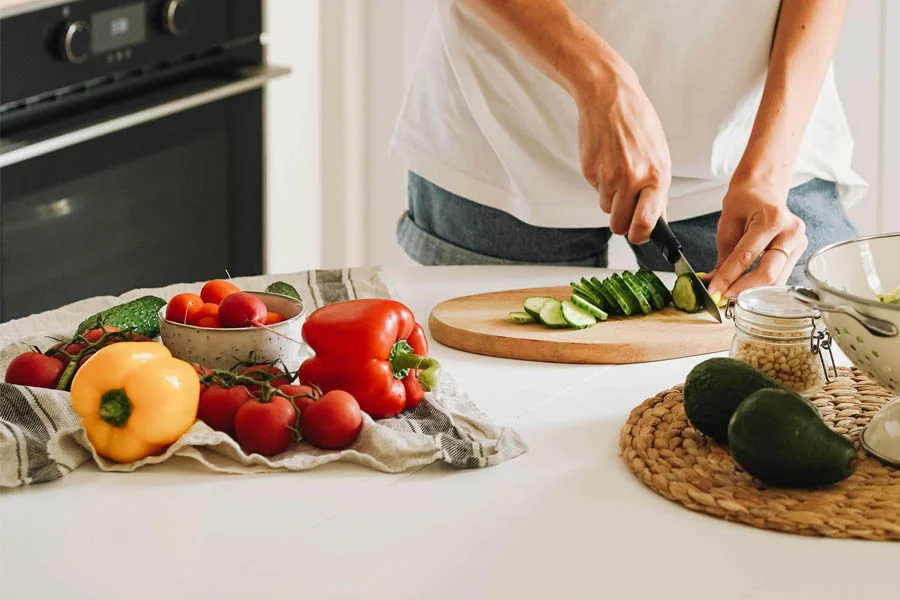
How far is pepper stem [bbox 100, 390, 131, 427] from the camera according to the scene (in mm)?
1071

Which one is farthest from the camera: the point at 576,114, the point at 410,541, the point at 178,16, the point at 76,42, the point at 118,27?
the point at 178,16

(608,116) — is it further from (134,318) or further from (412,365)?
(134,318)

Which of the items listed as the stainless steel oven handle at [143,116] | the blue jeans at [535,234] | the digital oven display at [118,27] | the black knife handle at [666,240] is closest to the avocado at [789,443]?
the black knife handle at [666,240]

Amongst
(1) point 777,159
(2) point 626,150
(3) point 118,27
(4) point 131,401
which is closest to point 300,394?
(4) point 131,401

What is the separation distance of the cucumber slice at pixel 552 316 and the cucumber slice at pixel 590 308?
29 millimetres

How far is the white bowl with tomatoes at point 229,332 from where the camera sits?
4.09 feet

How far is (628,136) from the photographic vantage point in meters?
1.55

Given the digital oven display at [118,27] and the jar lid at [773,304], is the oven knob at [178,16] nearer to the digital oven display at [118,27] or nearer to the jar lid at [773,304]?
the digital oven display at [118,27]

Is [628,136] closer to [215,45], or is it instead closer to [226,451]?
[226,451]

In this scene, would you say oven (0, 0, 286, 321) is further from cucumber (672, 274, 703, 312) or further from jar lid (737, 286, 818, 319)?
jar lid (737, 286, 818, 319)

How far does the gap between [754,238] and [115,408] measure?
88 cm

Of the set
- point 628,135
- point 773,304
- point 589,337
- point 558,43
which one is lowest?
point 589,337

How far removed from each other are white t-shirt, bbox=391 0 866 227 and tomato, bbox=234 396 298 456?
34.8 inches

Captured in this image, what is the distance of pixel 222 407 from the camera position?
1.13 meters
